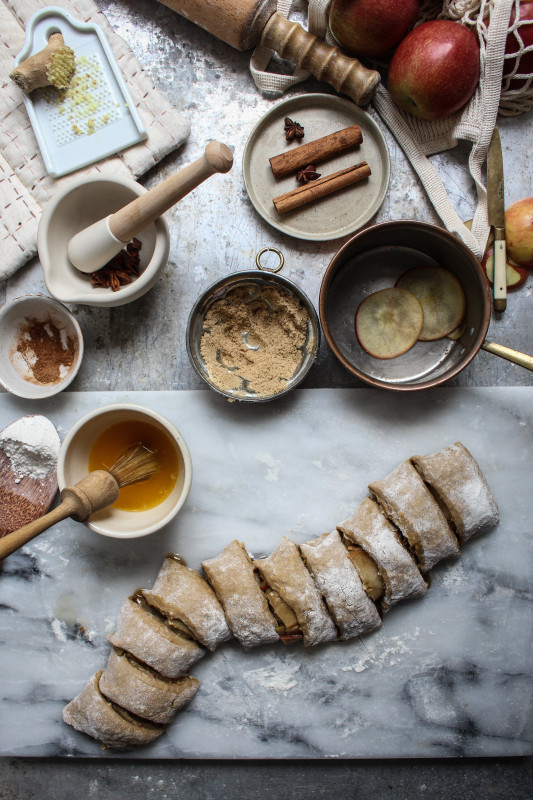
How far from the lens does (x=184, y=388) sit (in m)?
1.95

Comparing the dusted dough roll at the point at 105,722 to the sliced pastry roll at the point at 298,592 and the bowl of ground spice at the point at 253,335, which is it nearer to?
the sliced pastry roll at the point at 298,592

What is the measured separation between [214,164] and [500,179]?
1.06 meters

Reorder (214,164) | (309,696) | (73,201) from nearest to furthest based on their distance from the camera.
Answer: (214,164) < (73,201) < (309,696)

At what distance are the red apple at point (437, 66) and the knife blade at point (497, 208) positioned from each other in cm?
20

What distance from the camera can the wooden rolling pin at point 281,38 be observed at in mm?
1810

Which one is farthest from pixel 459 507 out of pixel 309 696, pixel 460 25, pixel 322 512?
pixel 460 25

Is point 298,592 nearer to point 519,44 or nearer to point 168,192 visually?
point 168,192

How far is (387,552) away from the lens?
175cm

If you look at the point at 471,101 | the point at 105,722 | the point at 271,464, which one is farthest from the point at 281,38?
the point at 105,722

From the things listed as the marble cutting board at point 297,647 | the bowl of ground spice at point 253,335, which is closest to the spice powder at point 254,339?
the bowl of ground spice at point 253,335

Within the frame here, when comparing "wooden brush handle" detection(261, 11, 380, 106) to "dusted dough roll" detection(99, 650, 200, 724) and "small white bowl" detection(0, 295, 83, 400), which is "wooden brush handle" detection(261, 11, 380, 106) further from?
"dusted dough roll" detection(99, 650, 200, 724)

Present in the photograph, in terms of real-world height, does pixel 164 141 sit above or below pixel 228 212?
above

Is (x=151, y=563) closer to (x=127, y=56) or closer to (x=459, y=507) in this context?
(x=459, y=507)

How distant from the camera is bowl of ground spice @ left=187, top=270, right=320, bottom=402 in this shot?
1.82m
